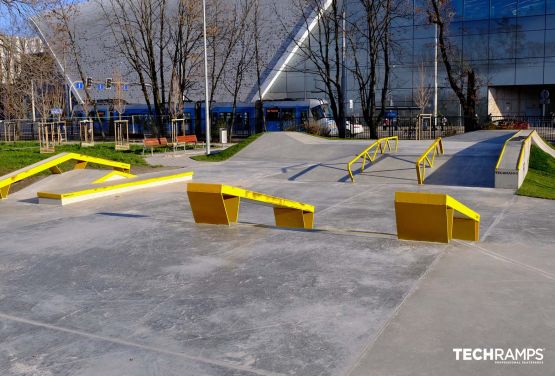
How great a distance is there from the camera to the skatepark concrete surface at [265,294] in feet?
14.4

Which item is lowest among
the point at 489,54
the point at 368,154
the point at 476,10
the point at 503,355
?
the point at 503,355

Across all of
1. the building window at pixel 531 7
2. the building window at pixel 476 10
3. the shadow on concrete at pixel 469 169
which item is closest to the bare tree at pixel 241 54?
the building window at pixel 476 10

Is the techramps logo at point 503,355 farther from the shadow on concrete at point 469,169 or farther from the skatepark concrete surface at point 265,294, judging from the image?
the shadow on concrete at point 469,169

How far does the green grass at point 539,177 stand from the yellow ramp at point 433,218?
18.0ft

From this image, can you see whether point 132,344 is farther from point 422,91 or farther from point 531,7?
point 531,7

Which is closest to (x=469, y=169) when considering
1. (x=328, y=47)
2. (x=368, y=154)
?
(x=368, y=154)

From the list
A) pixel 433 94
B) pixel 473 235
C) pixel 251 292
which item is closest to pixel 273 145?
pixel 473 235

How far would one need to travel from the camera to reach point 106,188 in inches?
522

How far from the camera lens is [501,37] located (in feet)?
177

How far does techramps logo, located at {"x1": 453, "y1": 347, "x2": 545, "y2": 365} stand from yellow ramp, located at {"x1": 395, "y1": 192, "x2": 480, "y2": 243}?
9.70ft

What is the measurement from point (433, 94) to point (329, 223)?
50.1 metres

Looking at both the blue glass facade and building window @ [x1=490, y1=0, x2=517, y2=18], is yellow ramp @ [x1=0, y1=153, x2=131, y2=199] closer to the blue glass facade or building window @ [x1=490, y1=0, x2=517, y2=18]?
the blue glass facade

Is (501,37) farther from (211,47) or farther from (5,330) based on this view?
(5,330)

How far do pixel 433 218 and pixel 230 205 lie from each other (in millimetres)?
3333
